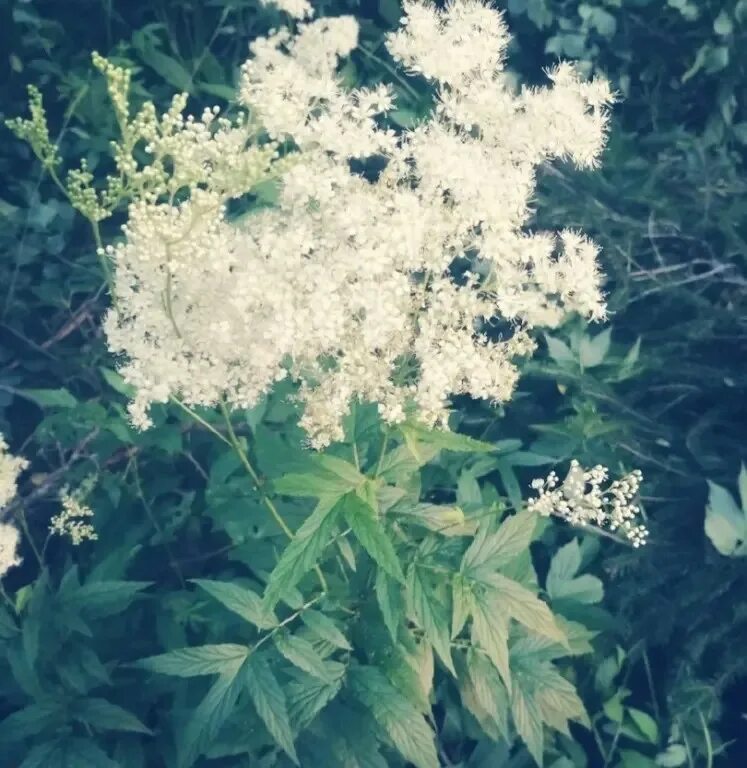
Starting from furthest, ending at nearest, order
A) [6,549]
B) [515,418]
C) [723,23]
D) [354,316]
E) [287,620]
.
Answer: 1. [723,23]
2. [515,418]
3. [6,549]
4. [287,620]
5. [354,316]

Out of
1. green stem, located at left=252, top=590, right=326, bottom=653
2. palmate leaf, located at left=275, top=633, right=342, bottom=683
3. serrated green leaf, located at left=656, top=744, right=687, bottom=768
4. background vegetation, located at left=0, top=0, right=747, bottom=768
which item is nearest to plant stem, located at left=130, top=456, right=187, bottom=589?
background vegetation, located at left=0, top=0, right=747, bottom=768

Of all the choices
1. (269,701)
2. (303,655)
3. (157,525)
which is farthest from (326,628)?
(157,525)

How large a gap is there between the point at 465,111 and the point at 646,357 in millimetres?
1149

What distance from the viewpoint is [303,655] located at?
156 cm

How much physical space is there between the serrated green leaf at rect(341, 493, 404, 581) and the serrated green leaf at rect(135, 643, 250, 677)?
463 mm

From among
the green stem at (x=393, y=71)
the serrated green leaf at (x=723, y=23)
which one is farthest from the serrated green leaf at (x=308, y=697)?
the serrated green leaf at (x=723, y=23)

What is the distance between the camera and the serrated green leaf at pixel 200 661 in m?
1.57

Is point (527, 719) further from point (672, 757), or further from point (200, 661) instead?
point (200, 661)

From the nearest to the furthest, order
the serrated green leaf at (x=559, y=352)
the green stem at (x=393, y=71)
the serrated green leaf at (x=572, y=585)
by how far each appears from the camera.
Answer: the serrated green leaf at (x=572, y=585), the serrated green leaf at (x=559, y=352), the green stem at (x=393, y=71)

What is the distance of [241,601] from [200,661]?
0.46 feet

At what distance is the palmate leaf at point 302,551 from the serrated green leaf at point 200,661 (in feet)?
1.09

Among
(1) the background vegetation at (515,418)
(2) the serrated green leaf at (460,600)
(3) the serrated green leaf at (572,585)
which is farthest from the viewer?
(3) the serrated green leaf at (572,585)

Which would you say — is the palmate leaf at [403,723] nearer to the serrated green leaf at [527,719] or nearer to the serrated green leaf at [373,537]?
the serrated green leaf at [527,719]

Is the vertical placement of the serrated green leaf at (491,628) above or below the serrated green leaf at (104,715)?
above
